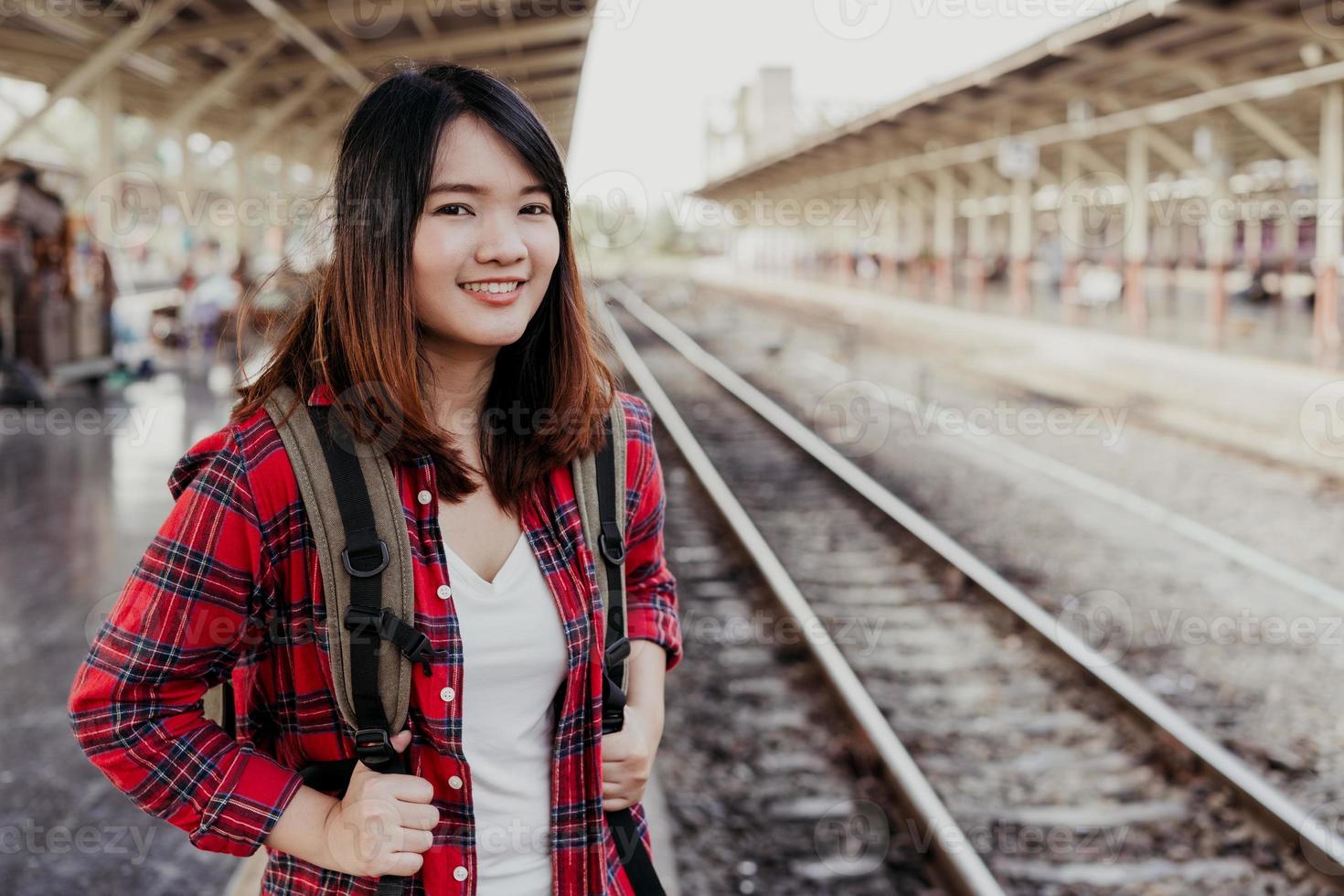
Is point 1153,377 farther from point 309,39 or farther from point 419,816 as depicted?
point 419,816

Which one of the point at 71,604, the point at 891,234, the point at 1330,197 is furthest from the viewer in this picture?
the point at 891,234

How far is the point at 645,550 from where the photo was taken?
5.72 feet

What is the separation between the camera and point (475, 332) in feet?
4.83

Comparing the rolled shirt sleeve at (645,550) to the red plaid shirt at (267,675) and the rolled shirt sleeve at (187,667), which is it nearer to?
the red plaid shirt at (267,675)

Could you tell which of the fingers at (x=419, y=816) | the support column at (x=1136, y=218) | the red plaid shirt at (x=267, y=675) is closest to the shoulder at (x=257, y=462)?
the red plaid shirt at (x=267, y=675)

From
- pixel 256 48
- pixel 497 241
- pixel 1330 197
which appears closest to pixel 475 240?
pixel 497 241

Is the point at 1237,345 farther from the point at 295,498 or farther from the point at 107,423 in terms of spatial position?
the point at 295,498

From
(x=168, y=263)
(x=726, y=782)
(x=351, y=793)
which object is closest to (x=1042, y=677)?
(x=726, y=782)

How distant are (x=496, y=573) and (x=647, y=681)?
1.11ft

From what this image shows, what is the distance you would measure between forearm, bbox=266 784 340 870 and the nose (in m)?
0.67

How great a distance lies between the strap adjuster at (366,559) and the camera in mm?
1319

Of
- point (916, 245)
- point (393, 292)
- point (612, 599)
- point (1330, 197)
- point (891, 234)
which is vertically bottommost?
point (612, 599)

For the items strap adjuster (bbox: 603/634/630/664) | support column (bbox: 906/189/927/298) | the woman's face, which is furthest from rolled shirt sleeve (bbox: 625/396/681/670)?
support column (bbox: 906/189/927/298)

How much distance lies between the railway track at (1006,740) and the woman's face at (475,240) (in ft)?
9.12
